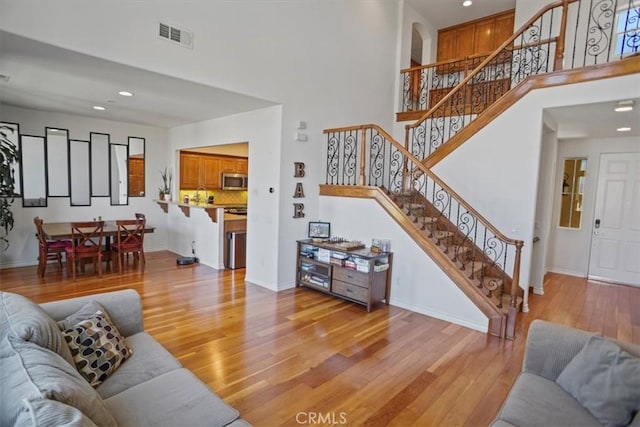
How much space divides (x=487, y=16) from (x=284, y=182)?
6.49 m

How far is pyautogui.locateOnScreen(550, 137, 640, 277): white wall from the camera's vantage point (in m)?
6.29

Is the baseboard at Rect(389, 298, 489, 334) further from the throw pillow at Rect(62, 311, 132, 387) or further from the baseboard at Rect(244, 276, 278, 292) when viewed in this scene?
the throw pillow at Rect(62, 311, 132, 387)

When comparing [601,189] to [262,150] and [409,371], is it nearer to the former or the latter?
[409,371]

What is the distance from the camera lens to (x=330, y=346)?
3461mm

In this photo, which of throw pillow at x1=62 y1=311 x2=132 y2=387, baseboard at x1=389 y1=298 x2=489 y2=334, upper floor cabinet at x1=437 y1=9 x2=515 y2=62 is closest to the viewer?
throw pillow at x1=62 y1=311 x2=132 y2=387

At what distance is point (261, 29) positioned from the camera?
452 cm

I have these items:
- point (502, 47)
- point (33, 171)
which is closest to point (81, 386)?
point (502, 47)

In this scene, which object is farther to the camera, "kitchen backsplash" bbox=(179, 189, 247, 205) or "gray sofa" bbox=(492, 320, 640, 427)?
"kitchen backsplash" bbox=(179, 189, 247, 205)

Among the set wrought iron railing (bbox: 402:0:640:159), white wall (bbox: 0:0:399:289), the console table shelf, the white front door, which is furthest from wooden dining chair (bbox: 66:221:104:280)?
the white front door

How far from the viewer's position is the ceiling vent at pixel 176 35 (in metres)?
3.62

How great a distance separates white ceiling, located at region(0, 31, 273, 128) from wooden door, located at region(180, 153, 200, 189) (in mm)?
1377

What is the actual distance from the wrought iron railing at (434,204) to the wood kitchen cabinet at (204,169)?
12.5 feet

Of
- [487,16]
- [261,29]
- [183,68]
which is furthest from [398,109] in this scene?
[183,68]
